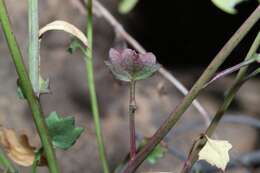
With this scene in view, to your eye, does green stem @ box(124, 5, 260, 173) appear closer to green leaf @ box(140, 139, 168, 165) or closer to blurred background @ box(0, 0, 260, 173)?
green leaf @ box(140, 139, 168, 165)

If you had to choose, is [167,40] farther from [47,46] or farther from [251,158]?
[251,158]

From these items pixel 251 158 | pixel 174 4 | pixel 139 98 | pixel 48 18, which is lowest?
pixel 251 158

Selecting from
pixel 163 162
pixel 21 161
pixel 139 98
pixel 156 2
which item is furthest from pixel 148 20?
pixel 21 161

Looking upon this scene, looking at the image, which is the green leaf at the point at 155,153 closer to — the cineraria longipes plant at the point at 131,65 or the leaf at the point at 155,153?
the leaf at the point at 155,153

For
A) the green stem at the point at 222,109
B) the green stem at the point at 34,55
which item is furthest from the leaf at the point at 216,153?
the green stem at the point at 34,55

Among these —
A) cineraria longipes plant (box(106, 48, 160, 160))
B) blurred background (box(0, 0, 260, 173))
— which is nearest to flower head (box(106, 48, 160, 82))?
cineraria longipes plant (box(106, 48, 160, 160))
